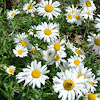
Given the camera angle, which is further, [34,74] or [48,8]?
[48,8]

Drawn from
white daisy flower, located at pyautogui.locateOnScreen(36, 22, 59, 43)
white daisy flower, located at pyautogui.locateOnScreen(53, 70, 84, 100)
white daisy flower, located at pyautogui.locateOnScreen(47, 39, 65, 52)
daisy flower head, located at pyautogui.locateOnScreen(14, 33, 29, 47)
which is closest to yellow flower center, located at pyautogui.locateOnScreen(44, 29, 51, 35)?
white daisy flower, located at pyautogui.locateOnScreen(36, 22, 59, 43)

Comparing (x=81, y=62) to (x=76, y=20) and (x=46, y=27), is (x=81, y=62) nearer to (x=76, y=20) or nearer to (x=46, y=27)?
(x=46, y=27)

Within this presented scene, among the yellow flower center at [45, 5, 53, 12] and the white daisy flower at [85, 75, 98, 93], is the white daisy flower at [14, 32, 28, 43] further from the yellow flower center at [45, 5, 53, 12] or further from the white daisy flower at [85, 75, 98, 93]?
the white daisy flower at [85, 75, 98, 93]

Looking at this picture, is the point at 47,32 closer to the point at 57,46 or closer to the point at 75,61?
the point at 57,46

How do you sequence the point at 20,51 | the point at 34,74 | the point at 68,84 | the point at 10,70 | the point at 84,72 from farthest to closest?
1. the point at 20,51
2. the point at 10,70
3. the point at 84,72
4. the point at 34,74
5. the point at 68,84

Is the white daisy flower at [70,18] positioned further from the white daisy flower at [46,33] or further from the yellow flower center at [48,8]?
the white daisy flower at [46,33]

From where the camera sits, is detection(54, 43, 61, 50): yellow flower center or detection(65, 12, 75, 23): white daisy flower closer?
detection(54, 43, 61, 50): yellow flower center

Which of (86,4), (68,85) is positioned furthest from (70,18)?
(68,85)

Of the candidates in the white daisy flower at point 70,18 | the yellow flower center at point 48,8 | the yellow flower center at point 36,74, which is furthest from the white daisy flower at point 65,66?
the white daisy flower at point 70,18

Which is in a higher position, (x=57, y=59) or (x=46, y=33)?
(x=46, y=33)
